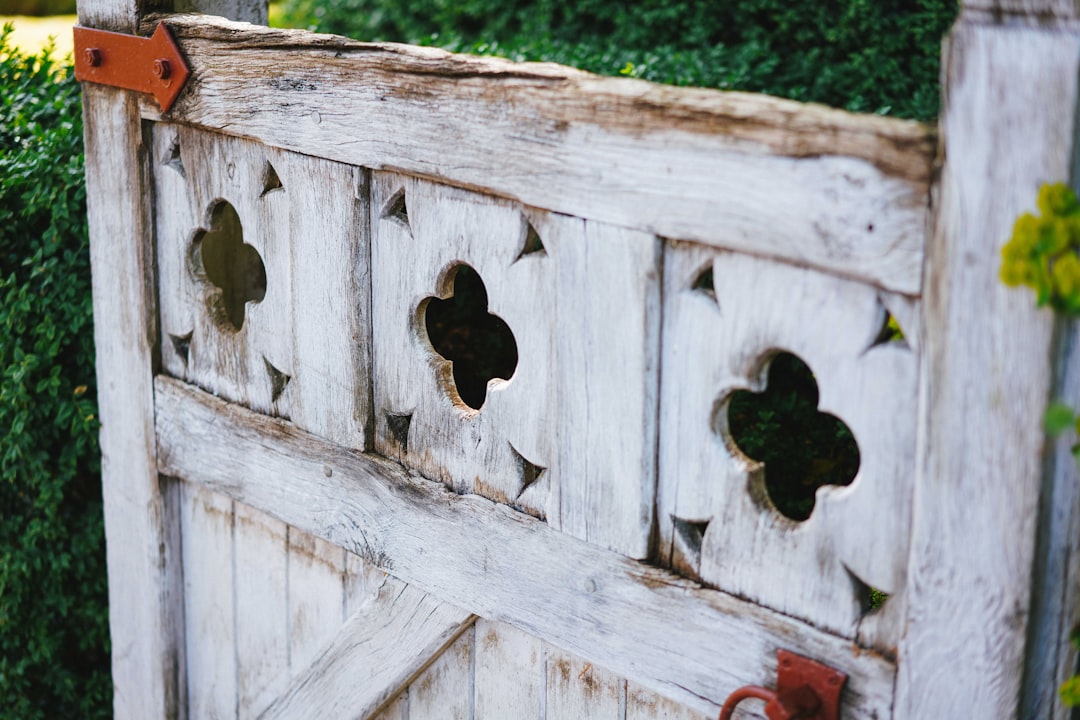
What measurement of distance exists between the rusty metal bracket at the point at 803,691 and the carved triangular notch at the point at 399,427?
2.82ft

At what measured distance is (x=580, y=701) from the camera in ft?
7.09

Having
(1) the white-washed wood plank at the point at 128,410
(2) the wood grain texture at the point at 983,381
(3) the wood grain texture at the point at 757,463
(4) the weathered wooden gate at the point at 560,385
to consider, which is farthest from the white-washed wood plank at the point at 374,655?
(2) the wood grain texture at the point at 983,381

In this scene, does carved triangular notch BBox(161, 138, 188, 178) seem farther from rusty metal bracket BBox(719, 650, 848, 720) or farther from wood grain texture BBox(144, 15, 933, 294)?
rusty metal bracket BBox(719, 650, 848, 720)

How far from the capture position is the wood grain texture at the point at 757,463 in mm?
1628

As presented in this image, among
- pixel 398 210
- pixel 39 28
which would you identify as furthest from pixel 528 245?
pixel 39 28

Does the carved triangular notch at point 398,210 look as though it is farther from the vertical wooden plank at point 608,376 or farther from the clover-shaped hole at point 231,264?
the clover-shaped hole at point 231,264

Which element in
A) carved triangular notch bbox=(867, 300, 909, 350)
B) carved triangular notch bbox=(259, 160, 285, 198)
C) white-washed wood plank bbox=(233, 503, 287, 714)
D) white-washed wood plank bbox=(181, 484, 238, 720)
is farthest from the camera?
white-washed wood plank bbox=(181, 484, 238, 720)

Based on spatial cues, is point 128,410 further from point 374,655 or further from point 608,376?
point 608,376

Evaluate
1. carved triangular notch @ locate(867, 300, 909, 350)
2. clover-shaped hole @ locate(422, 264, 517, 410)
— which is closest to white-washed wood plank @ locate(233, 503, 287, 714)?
clover-shaped hole @ locate(422, 264, 517, 410)

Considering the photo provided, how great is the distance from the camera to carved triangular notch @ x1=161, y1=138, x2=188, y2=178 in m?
2.62

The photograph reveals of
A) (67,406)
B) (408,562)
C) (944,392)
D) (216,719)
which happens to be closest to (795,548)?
(944,392)

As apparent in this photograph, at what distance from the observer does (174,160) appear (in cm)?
264

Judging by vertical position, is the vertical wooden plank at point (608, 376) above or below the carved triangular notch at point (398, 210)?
below

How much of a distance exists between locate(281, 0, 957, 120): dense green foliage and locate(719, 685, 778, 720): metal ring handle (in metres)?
2.21
